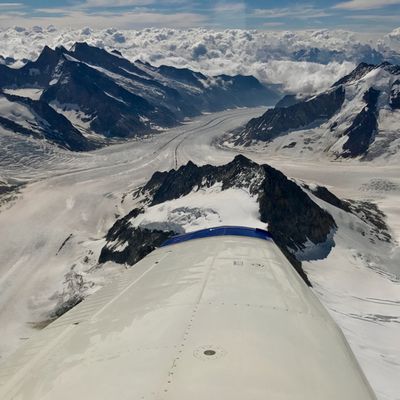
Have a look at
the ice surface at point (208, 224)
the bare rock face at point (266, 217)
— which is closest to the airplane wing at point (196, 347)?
the ice surface at point (208, 224)

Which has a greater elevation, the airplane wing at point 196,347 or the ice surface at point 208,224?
the airplane wing at point 196,347

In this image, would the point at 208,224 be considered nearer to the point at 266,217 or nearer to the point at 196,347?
the point at 266,217

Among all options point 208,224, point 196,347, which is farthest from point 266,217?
point 196,347

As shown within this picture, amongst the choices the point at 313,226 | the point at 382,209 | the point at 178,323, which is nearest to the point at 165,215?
the point at 313,226

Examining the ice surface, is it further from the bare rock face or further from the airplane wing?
the airplane wing

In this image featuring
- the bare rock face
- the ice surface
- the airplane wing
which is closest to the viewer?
the airplane wing

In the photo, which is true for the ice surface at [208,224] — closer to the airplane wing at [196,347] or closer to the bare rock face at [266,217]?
the bare rock face at [266,217]

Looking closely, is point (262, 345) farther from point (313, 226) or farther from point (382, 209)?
point (382, 209)

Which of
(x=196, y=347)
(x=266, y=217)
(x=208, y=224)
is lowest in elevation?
(x=266, y=217)

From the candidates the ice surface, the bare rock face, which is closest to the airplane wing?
the ice surface

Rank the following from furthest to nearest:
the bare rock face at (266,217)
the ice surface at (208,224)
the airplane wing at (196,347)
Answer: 1. the bare rock face at (266,217)
2. the ice surface at (208,224)
3. the airplane wing at (196,347)
